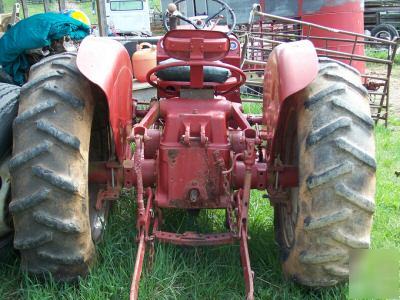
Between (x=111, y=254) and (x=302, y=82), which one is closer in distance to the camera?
(x=302, y=82)

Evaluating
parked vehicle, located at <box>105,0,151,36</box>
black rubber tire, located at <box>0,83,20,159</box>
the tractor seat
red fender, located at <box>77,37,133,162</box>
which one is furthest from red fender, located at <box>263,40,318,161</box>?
parked vehicle, located at <box>105,0,151,36</box>

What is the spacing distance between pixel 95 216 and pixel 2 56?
3.98 m

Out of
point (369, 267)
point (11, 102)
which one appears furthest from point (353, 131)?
point (11, 102)

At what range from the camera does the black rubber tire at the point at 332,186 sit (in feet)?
7.93

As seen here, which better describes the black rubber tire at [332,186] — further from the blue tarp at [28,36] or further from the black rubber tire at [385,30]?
the black rubber tire at [385,30]

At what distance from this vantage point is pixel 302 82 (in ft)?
8.45

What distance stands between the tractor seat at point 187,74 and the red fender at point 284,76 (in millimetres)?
351

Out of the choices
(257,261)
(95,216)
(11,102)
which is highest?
(11,102)

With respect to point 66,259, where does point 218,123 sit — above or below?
above

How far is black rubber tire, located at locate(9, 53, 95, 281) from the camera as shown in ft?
8.02

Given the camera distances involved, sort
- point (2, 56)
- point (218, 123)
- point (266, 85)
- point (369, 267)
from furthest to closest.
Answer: point (2, 56) → point (266, 85) → point (218, 123) → point (369, 267)

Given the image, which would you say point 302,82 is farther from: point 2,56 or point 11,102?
point 2,56

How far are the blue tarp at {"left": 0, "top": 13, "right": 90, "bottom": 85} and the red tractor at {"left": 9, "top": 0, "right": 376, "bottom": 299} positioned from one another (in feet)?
11.1

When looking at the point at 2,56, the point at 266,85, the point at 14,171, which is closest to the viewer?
the point at 14,171
